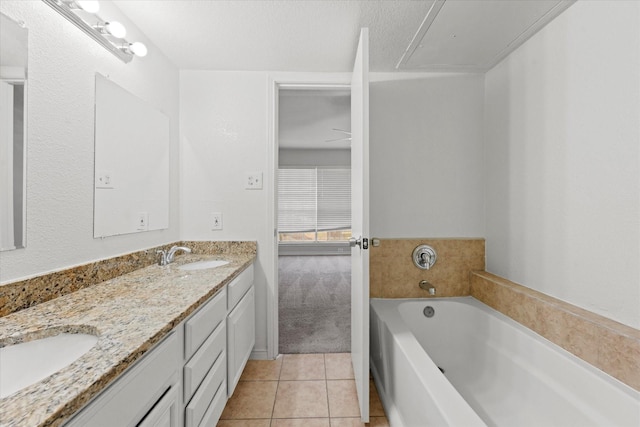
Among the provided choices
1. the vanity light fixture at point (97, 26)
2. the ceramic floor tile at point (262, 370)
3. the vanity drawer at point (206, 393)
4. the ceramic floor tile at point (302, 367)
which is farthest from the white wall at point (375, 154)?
the vanity drawer at point (206, 393)

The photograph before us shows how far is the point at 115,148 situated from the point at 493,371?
2.35 meters

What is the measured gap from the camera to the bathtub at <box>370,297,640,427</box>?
40.3 inches

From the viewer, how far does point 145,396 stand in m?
0.76

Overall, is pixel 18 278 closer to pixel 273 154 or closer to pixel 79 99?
pixel 79 99

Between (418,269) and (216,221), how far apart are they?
1520 mm

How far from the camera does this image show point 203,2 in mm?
1425

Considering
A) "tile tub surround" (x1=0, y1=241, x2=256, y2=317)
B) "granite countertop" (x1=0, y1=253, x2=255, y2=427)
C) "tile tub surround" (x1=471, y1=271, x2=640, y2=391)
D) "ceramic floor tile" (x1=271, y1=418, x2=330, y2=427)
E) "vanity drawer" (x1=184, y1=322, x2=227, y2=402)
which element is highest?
"tile tub surround" (x1=0, y1=241, x2=256, y2=317)

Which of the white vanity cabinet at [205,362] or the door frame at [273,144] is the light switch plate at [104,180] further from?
the door frame at [273,144]

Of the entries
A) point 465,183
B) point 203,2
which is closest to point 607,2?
point 465,183

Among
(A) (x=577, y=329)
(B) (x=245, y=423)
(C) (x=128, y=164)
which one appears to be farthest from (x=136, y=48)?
(A) (x=577, y=329)

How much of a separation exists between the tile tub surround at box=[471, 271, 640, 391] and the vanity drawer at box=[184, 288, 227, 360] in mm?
1571

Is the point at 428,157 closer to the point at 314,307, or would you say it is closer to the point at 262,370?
the point at 262,370

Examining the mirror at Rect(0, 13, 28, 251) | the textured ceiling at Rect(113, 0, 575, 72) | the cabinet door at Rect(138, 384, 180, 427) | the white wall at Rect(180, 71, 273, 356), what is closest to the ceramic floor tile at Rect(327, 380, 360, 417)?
the white wall at Rect(180, 71, 273, 356)

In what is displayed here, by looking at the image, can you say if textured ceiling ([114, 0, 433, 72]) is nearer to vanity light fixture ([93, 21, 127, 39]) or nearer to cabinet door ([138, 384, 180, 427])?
vanity light fixture ([93, 21, 127, 39])
